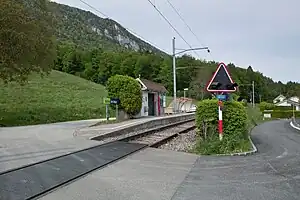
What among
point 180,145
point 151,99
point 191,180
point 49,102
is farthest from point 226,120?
point 49,102

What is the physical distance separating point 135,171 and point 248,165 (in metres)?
3.24

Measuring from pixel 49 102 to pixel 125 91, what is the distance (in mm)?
20533

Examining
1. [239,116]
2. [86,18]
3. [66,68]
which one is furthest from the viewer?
[66,68]

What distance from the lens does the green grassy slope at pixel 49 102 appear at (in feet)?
118

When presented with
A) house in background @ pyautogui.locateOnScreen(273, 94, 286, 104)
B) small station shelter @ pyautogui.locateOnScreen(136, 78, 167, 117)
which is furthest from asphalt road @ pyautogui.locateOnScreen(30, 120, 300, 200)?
house in background @ pyautogui.locateOnScreen(273, 94, 286, 104)

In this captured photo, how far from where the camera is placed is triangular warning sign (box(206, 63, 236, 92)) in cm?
1530

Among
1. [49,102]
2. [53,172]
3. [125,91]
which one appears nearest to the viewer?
[53,172]

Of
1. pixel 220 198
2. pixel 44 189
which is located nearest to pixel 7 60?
pixel 44 189

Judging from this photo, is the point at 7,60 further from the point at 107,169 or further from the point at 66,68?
the point at 66,68

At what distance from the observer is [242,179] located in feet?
29.4

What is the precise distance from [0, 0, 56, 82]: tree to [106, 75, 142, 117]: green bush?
5.72 m

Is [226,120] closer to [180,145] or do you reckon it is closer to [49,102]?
[180,145]

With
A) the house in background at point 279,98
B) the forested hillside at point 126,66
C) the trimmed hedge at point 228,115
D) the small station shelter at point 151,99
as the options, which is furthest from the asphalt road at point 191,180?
the house in background at point 279,98

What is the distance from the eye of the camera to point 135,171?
9.98 metres
